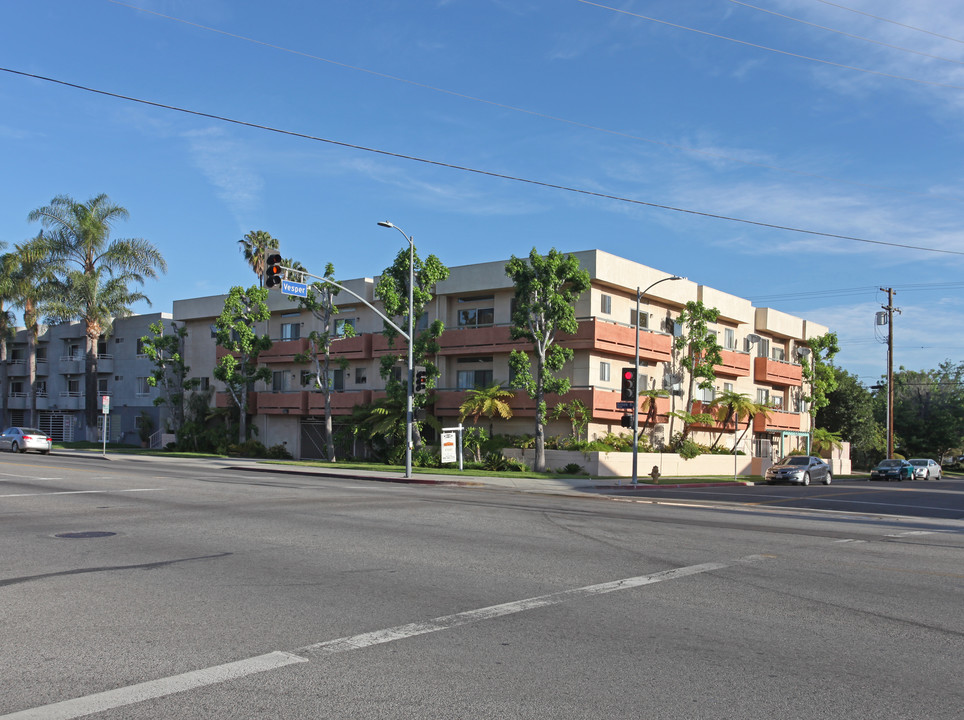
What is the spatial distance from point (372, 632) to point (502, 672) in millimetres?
1505

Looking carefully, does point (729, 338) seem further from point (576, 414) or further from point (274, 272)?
point (274, 272)

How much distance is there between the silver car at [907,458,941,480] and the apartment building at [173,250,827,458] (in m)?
7.32

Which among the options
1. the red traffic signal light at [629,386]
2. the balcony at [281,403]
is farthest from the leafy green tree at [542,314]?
the balcony at [281,403]

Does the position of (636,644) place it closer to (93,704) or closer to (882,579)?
(93,704)

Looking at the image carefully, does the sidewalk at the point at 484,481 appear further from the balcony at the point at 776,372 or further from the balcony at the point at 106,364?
→ the balcony at the point at 106,364

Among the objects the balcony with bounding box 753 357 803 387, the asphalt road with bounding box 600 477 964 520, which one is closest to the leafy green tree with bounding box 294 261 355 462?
the asphalt road with bounding box 600 477 964 520

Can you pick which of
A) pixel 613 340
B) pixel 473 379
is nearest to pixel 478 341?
pixel 473 379

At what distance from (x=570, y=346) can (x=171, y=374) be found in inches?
1293

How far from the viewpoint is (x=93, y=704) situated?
202 inches

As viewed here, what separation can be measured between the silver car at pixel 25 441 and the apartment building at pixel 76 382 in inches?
473

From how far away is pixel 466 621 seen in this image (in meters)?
7.34

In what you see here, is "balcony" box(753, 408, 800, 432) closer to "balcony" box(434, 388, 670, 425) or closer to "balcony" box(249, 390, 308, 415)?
"balcony" box(434, 388, 670, 425)

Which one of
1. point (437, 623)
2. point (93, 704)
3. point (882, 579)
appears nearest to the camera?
point (93, 704)

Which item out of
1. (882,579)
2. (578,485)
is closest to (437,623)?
(882,579)
